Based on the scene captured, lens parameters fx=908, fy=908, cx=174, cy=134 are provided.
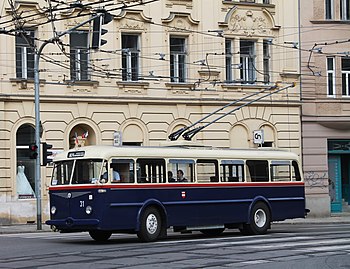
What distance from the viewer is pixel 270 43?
135ft

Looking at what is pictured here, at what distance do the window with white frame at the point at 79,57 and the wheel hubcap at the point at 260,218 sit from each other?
41.0 ft

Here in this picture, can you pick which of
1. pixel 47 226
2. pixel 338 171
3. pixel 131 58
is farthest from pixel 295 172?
pixel 338 171

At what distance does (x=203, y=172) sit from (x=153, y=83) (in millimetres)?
13165

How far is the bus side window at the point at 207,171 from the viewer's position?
25.8m

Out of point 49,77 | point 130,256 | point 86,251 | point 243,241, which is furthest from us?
point 49,77

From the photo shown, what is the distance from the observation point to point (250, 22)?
134ft

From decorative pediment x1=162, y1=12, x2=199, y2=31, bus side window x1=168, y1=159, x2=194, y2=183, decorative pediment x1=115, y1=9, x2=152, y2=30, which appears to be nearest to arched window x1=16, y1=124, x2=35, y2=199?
decorative pediment x1=115, y1=9, x2=152, y2=30

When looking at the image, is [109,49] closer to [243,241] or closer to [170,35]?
[170,35]

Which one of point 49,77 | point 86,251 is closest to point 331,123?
point 49,77

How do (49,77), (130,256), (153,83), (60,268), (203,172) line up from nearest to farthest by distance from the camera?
(60,268), (130,256), (203,172), (49,77), (153,83)

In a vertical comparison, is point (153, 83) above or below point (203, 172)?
above

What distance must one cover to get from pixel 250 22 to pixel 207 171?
53.5 feet

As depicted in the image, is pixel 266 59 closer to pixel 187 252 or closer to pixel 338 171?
pixel 338 171

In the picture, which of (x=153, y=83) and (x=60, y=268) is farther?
(x=153, y=83)
